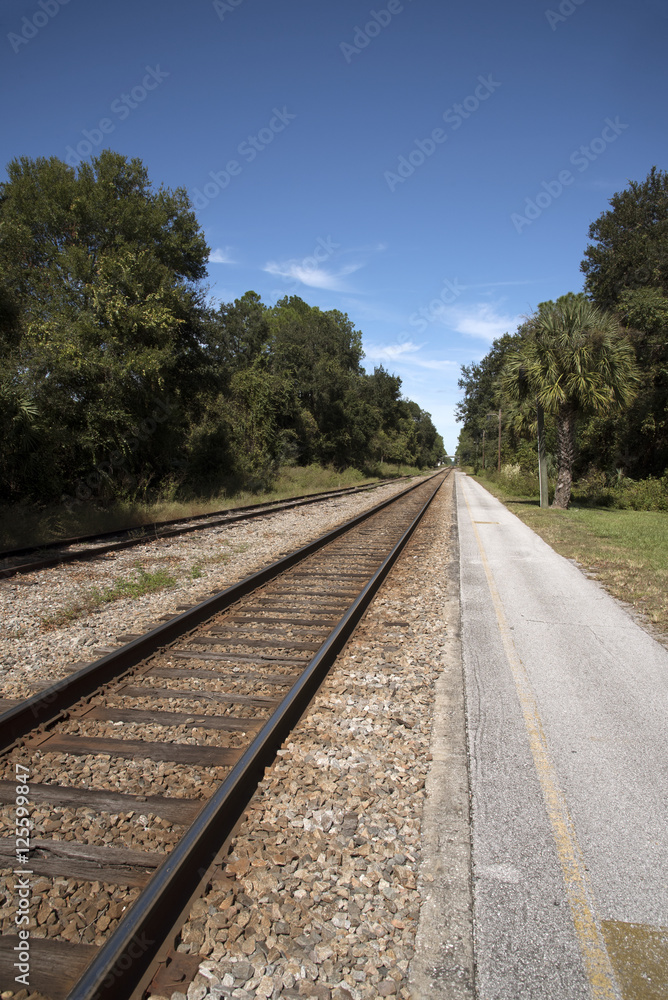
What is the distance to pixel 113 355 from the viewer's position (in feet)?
54.6

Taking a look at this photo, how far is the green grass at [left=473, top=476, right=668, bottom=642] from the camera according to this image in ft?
27.3

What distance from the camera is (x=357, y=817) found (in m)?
3.14

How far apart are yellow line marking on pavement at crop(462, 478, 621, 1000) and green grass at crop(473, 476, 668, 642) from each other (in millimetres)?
3099

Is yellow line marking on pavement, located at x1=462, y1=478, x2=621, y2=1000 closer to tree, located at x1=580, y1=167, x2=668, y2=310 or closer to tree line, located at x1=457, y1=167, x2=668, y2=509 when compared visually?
tree line, located at x1=457, y1=167, x2=668, y2=509

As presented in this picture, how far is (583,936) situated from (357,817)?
1204 mm

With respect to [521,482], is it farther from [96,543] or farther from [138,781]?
[138,781]

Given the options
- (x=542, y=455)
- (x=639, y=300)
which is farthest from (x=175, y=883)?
(x=639, y=300)

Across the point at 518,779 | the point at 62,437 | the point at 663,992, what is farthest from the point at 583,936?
the point at 62,437

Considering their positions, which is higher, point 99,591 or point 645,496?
point 645,496

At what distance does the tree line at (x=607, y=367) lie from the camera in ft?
65.4

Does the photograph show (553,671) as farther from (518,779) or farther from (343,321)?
(343,321)

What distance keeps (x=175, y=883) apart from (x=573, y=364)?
20864mm

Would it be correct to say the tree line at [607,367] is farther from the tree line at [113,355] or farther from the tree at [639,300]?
the tree line at [113,355]

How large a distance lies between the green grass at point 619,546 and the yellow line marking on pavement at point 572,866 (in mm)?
3099
